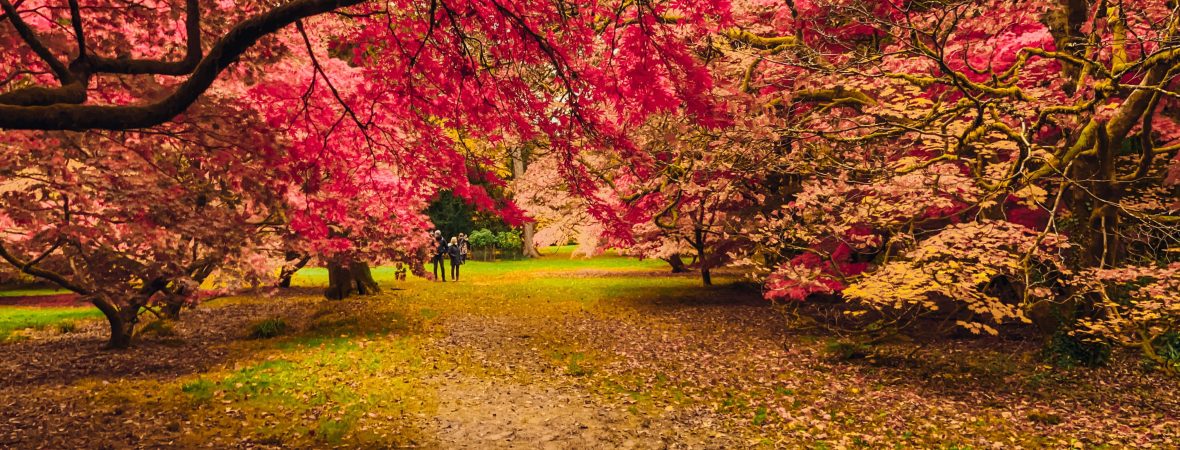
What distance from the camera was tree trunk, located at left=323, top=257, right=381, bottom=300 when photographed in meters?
16.7

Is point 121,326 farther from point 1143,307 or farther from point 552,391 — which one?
point 1143,307

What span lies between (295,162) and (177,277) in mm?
3398

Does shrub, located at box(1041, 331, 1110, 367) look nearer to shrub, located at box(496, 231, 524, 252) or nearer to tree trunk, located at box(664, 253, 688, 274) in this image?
tree trunk, located at box(664, 253, 688, 274)

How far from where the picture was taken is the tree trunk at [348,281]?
54.7 feet

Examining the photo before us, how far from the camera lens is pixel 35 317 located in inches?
545

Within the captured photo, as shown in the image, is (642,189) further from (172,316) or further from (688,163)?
(172,316)

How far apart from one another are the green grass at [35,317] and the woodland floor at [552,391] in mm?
641

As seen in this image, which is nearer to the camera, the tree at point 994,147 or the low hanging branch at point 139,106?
the low hanging branch at point 139,106

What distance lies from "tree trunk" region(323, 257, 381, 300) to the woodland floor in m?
4.54

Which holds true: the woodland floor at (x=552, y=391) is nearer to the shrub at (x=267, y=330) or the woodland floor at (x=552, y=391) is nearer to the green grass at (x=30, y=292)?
the shrub at (x=267, y=330)

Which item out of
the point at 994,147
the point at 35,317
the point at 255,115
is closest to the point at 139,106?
the point at 255,115

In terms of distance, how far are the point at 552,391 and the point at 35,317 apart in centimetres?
1330

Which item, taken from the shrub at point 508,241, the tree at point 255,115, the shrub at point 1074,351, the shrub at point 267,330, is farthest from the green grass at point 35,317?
the shrub at point 508,241

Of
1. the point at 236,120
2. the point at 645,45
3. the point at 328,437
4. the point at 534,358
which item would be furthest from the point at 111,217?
the point at 645,45
